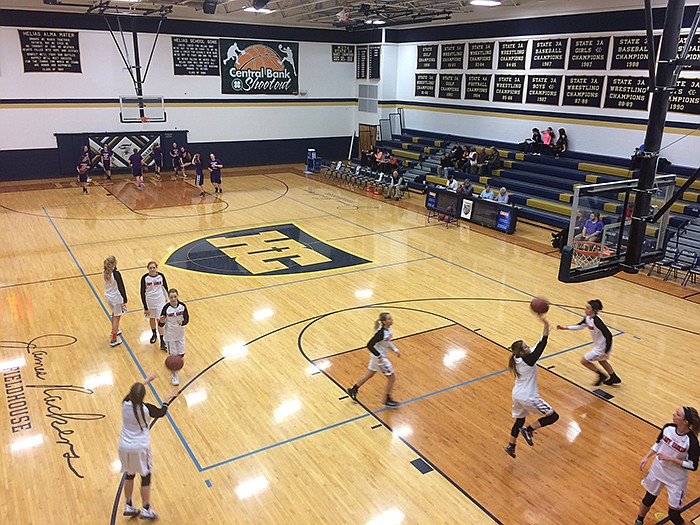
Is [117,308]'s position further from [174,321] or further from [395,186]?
[395,186]

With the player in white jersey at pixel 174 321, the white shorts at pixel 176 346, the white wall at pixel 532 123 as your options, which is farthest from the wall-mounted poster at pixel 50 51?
the white shorts at pixel 176 346

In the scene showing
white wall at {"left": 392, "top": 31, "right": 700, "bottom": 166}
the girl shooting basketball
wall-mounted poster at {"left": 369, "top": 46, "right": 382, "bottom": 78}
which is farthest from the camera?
wall-mounted poster at {"left": 369, "top": 46, "right": 382, "bottom": 78}

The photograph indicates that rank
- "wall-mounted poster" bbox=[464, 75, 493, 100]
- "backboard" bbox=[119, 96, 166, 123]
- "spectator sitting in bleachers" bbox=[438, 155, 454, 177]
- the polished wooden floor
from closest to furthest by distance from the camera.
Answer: the polished wooden floor < "spectator sitting in bleachers" bbox=[438, 155, 454, 177] < "backboard" bbox=[119, 96, 166, 123] < "wall-mounted poster" bbox=[464, 75, 493, 100]

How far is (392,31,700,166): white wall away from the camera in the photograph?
1756 cm

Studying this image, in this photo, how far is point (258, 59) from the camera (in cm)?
2784

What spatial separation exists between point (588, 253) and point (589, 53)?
1448 centimetres

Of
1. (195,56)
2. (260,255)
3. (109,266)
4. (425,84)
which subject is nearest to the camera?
(109,266)

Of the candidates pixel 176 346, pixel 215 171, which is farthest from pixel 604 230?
pixel 215 171

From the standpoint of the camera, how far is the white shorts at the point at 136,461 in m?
5.64

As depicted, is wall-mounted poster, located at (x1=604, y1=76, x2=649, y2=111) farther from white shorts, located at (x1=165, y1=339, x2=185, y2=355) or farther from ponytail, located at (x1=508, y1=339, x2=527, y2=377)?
white shorts, located at (x1=165, y1=339, x2=185, y2=355)

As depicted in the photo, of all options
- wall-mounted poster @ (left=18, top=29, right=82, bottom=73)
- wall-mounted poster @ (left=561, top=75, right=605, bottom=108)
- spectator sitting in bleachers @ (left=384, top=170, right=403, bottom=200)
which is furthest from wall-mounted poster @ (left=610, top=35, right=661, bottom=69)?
wall-mounted poster @ (left=18, top=29, right=82, bottom=73)

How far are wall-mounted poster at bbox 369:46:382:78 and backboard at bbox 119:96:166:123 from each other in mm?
10827

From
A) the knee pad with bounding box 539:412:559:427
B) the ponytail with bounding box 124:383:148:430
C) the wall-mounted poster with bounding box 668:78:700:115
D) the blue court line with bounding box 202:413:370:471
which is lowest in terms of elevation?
the blue court line with bounding box 202:413:370:471

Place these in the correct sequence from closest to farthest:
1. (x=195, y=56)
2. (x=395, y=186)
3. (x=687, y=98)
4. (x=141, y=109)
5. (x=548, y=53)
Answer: (x=687, y=98)
(x=548, y=53)
(x=395, y=186)
(x=141, y=109)
(x=195, y=56)
